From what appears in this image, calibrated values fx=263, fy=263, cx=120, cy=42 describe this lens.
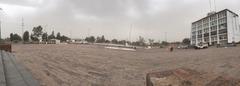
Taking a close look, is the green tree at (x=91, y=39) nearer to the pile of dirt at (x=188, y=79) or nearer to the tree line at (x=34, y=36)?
the tree line at (x=34, y=36)

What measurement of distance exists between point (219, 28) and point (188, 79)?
86.7 metres

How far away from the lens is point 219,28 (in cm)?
8338

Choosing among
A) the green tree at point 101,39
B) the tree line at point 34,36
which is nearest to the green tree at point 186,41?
the green tree at point 101,39

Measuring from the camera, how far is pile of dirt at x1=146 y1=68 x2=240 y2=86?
7.66ft

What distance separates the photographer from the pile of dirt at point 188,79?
7.66ft

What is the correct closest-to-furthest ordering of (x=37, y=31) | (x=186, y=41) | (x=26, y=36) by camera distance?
(x=26, y=36), (x=37, y=31), (x=186, y=41)

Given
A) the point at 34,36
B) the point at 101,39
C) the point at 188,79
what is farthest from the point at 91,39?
the point at 188,79

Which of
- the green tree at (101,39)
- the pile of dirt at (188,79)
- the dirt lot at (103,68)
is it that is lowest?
the dirt lot at (103,68)

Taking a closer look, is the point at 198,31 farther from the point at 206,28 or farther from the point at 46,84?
the point at 46,84

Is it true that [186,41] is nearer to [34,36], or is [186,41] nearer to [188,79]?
[34,36]

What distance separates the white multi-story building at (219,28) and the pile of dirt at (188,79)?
79.8 m

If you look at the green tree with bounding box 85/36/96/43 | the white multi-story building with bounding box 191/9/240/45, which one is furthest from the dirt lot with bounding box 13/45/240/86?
the green tree with bounding box 85/36/96/43

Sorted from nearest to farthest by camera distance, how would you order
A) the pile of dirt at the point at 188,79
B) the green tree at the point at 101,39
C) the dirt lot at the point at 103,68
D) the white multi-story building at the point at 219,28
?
the pile of dirt at the point at 188,79
the dirt lot at the point at 103,68
the white multi-story building at the point at 219,28
the green tree at the point at 101,39

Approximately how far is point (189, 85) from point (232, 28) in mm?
85290
